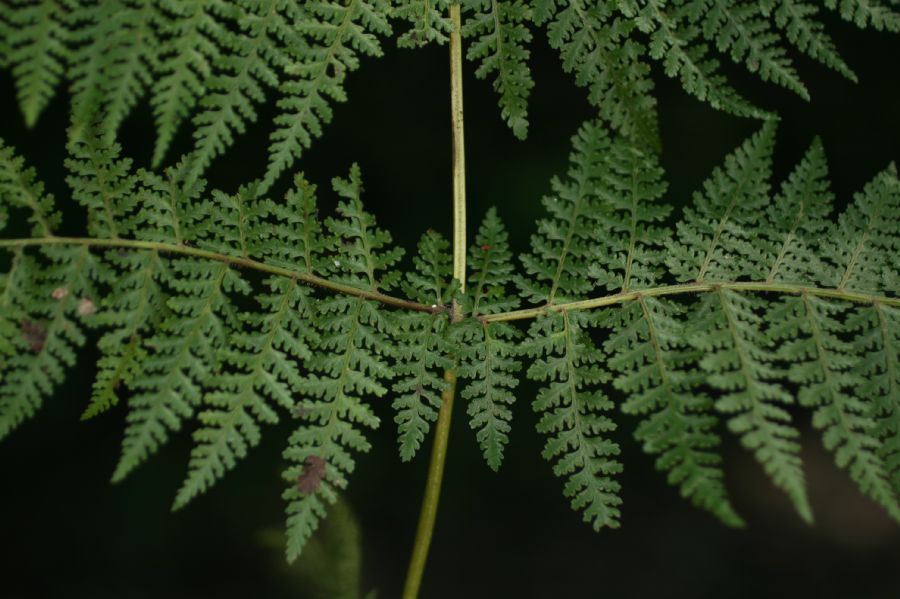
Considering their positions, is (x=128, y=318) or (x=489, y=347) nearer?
(x=128, y=318)

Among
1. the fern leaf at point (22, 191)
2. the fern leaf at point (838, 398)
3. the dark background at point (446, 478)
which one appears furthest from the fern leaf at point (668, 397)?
the dark background at point (446, 478)

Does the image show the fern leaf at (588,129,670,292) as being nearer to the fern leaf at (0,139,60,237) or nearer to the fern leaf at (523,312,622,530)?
the fern leaf at (523,312,622,530)

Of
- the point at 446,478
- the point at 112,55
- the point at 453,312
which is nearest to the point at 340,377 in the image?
the point at 453,312

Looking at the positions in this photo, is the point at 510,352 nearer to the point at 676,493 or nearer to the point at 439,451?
the point at 439,451

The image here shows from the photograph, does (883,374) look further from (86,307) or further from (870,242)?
(86,307)

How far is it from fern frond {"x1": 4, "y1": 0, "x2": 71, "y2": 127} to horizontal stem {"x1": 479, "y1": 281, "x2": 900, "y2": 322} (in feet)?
3.59

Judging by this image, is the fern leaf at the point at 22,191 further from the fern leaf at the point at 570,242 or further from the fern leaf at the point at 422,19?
the fern leaf at the point at 570,242

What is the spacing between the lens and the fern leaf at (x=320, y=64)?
5.21 ft

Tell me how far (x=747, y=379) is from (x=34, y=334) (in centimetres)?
157

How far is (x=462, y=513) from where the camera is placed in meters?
→ 4.30

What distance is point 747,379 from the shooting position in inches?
64.4

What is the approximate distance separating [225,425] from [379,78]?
2113 millimetres

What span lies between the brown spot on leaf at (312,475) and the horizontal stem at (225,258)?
421 mm

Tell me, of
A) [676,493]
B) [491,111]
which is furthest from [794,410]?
[491,111]
